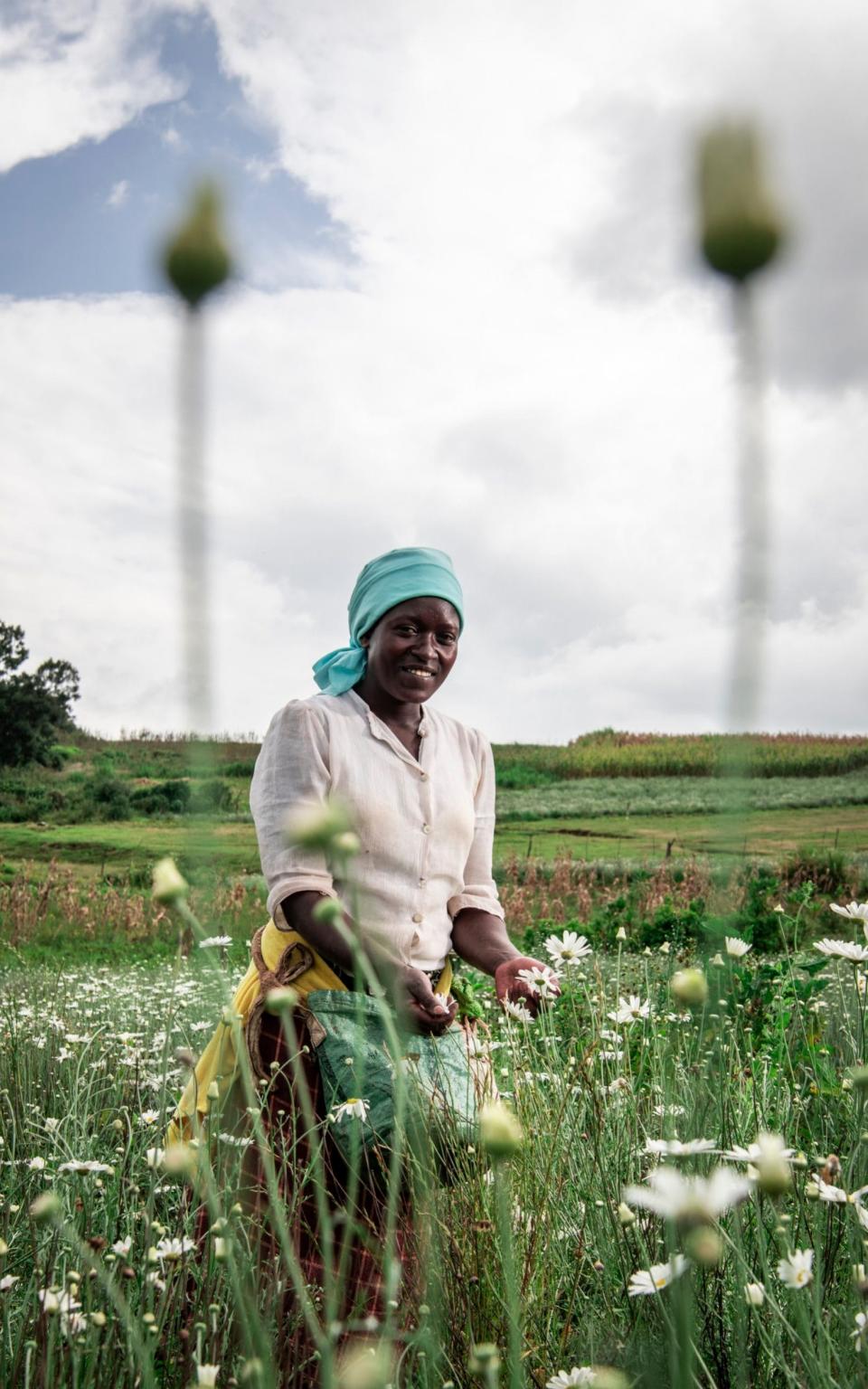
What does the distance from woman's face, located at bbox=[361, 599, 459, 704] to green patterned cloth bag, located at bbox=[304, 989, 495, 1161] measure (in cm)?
71

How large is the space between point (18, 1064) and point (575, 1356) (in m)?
2.31

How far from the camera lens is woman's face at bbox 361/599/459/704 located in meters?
2.50

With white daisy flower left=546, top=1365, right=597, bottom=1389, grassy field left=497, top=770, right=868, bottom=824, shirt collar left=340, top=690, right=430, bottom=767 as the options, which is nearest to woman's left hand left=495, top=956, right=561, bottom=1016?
shirt collar left=340, top=690, right=430, bottom=767

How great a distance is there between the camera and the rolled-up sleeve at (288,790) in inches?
89.6

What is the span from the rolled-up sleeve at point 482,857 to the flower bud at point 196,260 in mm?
2084

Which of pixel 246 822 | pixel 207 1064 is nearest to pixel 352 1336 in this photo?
pixel 207 1064

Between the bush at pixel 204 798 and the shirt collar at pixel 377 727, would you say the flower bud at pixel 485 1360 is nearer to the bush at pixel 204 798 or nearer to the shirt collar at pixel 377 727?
the bush at pixel 204 798

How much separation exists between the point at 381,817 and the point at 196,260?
1.91 m

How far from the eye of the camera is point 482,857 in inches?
107

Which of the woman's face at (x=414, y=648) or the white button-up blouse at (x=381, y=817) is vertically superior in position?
the woman's face at (x=414, y=648)

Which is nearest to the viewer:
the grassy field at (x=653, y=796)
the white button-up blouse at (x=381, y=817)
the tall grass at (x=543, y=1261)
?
the tall grass at (x=543, y=1261)

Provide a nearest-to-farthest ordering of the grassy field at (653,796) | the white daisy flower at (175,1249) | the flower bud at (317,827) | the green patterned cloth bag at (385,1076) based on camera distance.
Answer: the flower bud at (317,827) → the white daisy flower at (175,1249) → the green patterned cloth bag at (385,1076) → the grassy field at (653,796)

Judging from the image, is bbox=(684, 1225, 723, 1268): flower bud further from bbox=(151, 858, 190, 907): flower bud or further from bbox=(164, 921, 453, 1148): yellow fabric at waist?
bbox=(164, 921, 453, 1148): yellow fabric at waist

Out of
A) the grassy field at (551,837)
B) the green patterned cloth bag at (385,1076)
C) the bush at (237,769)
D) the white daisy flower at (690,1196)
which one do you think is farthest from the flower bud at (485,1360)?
the bush at (237,769)
